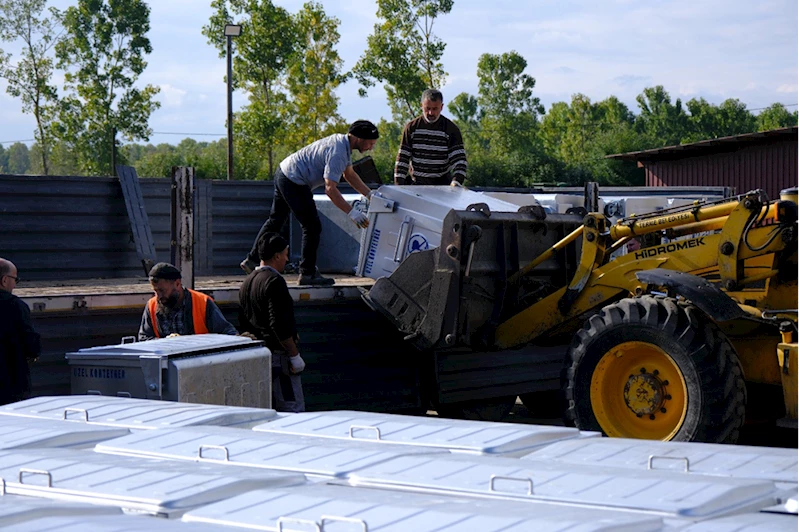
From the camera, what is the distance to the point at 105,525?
102 inches

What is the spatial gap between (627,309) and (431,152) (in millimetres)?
3203

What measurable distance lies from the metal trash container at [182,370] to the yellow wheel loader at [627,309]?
2509mm

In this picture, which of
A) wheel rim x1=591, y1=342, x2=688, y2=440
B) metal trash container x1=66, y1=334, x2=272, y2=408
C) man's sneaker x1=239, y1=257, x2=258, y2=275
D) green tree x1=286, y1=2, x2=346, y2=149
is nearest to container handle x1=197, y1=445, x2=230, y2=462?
metal trash container x1=66, y1=334, x2=272, y2=408

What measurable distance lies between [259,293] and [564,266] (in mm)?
3242

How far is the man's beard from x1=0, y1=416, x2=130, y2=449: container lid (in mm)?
2501

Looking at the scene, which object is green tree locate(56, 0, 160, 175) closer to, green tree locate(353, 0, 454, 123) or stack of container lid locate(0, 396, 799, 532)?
green tree locate(353, 0, 454, 123)

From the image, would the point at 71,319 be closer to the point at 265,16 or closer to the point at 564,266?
the point at 564,266

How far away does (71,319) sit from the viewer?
7.18 meters

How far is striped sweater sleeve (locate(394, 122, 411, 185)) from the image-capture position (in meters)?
9.86

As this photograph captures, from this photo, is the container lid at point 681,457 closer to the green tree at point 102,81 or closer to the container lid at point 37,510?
the container lid at point 37,510

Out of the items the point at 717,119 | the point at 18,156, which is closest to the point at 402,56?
the point at 717,119

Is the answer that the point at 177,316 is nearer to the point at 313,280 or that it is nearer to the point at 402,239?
the point at 313,280

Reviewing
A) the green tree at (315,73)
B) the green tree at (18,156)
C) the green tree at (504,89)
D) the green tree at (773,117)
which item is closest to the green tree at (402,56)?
the green tree at (315,73)

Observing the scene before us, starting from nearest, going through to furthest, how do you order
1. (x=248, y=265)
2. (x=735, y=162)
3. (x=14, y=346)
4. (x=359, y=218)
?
(x=14, y=346) → (x=248, y=265) → (x=359, y=218) → (x=735, y=162)
